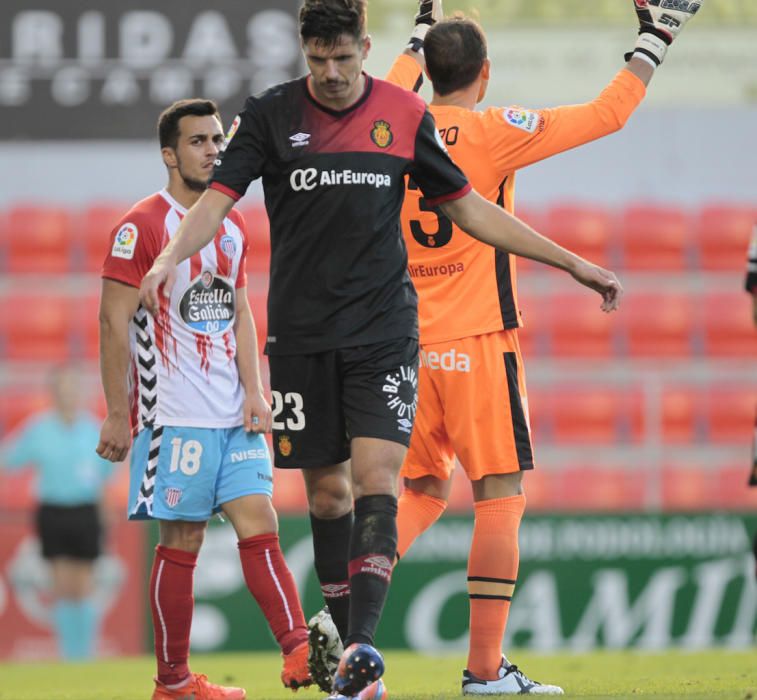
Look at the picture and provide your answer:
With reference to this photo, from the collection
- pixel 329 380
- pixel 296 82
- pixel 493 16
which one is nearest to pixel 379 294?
pixel 329 380

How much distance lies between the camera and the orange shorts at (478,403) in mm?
5254

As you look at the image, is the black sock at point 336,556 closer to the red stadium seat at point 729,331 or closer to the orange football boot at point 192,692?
the orange football boot at point 192,692

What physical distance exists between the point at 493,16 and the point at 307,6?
31.2 feet


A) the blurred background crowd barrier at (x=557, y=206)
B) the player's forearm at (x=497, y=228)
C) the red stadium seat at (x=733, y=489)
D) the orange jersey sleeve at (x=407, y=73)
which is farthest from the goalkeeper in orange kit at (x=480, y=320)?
the red stadium seat at (x=733, y=489)

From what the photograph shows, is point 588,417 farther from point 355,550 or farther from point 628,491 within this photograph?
point 355,550

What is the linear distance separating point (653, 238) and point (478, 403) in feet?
28.4

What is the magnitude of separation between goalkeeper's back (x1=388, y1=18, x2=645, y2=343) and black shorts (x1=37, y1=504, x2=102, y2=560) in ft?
18.3

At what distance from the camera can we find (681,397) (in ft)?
42.3

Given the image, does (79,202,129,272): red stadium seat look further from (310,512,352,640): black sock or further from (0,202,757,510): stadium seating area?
(310,512,352,640): black sock

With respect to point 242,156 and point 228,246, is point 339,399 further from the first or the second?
point 228,246

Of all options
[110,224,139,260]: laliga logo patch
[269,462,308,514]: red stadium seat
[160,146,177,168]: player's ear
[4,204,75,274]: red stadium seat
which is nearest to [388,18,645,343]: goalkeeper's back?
[160,146,177,168]: player's ear

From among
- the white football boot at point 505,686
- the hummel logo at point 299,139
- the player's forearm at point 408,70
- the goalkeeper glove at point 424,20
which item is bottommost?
the white football boot at point 505,686

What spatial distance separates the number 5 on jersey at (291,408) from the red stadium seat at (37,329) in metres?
8.46

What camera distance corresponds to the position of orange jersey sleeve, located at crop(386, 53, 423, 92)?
18.7 feet
